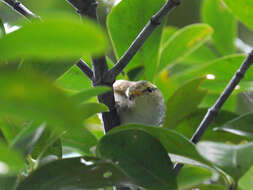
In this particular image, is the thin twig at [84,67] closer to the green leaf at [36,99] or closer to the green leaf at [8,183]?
the green leaf at [8,183]

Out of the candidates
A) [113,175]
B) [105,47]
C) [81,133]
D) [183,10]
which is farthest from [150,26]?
[183,10]

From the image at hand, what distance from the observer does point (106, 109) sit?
31.3 inches

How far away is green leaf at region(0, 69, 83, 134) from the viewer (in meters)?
0.31

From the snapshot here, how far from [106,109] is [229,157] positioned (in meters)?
0.27

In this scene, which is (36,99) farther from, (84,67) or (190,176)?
(190,176)

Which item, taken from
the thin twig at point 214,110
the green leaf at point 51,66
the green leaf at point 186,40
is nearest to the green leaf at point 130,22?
the green leaf at point 186,40

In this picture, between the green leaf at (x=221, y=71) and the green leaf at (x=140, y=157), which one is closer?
the green leaf at (x=140, y=157)

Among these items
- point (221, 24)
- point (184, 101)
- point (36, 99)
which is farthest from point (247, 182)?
point (36, 99)

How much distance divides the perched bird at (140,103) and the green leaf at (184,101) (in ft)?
0.44

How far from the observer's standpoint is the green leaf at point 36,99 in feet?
1.02

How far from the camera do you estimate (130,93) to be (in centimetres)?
165

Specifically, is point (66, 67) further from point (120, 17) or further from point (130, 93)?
point (130, 93)

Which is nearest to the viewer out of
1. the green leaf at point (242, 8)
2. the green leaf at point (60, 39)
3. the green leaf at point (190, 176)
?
the green leaf at point (60, 39)

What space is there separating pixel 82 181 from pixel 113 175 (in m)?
0.07
